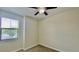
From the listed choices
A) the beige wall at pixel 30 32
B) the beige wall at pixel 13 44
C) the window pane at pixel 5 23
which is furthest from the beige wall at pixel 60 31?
the window pane at pixel 5 23

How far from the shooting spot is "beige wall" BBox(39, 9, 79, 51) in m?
1.16

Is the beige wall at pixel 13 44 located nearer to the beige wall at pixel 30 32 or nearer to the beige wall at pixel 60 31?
the beige wall at pixel 30 32

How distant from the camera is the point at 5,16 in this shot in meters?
1.05

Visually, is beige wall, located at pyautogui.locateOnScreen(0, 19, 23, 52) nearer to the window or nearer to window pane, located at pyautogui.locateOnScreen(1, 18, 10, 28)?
the window

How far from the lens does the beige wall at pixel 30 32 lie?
1160 millimetres

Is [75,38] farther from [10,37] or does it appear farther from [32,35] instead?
[10,37]

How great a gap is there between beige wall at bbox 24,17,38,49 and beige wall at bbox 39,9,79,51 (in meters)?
0.07

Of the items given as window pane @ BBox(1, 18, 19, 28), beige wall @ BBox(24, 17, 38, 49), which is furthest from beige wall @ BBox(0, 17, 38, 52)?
window pane @ BBox(1, 18, 19, 28)

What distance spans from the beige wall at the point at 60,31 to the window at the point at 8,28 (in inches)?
13.8
